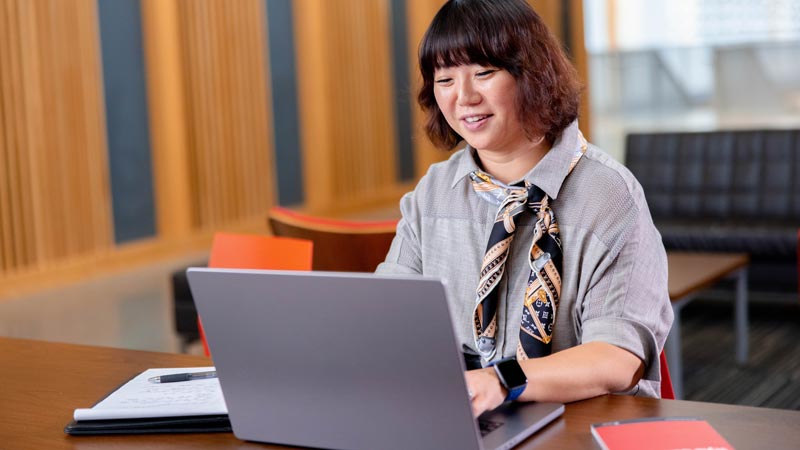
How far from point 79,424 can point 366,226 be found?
1561 millimetres

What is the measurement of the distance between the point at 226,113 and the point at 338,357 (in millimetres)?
6173

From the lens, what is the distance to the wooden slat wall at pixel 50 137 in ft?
18.9

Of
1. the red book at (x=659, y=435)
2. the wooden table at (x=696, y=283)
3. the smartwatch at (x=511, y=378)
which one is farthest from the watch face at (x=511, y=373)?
the wooden table at (x=696, y=283)

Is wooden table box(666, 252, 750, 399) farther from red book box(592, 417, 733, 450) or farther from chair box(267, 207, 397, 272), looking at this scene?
red book box(592, 417, 733, 450)

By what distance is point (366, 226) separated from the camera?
9.95 feet

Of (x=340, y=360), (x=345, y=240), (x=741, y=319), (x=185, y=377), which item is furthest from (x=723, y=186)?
(x=340, y=360)

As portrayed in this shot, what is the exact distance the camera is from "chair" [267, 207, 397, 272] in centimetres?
298

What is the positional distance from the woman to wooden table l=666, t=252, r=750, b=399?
208 cm

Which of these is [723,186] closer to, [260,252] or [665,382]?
[260,252]

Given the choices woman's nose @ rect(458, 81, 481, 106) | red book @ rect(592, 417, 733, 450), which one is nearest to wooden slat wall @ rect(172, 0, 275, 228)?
woman's nose @ rect(458, 81, 481, 106)


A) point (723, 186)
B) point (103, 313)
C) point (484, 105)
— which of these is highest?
point (484, 105)

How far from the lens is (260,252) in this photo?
249 centimetres

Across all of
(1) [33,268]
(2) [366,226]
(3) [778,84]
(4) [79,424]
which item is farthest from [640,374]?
(3) [778,84]

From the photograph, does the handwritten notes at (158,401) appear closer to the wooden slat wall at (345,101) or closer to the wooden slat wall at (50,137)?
the wooden slat wall at (50,137)
